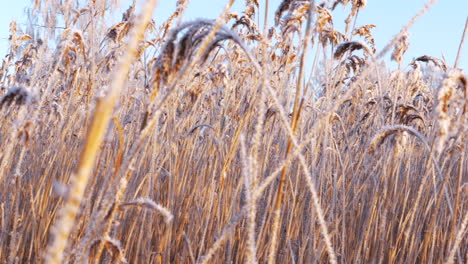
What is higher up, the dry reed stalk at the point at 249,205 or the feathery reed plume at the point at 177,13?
the feathery reed plume at the point at 177,13

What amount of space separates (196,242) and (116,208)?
100 centimetres

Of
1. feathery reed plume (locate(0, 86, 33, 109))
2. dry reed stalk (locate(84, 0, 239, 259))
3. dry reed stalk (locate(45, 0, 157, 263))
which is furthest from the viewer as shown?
feathery reed plume (locate(0, 86, 33, 109))

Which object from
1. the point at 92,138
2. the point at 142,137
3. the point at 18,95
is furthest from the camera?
the point at 18,95

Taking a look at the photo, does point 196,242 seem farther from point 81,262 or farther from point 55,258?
point 55,258

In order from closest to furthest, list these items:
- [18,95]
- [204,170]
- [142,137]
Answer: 1. [142,137]
2. [18,95]
3. [204,170]

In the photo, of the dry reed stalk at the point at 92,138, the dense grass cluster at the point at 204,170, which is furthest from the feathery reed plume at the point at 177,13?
the dry reed stalk at the point at 92,138

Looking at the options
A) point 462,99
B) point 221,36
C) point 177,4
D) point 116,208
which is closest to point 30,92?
point 116,208

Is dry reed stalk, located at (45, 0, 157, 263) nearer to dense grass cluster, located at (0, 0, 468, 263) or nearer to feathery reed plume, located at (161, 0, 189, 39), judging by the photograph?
dense grass cluster, located at (0, 0, 468, 263)

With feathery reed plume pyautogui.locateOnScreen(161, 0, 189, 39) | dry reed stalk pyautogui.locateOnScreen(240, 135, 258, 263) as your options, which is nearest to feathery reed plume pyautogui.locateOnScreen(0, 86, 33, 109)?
dry reed stalk pyautogui.locateOnScreen(240, 135, 258, 263)

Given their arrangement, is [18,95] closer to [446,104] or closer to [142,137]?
[142,137]

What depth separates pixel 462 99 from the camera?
858 mm

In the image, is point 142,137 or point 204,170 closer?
point 142,137

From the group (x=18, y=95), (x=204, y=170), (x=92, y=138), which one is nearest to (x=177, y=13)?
(x=204, y=170)

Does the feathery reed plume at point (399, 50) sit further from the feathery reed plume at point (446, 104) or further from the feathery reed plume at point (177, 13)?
the feathery reed plume at point (446, 104)
